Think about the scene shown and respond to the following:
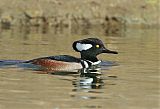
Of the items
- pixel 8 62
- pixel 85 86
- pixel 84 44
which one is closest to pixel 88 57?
pixel 84 44

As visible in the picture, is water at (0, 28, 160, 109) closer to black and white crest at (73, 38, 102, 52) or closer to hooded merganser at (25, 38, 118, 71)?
hooded merganser at (25, 38, 118, 71)

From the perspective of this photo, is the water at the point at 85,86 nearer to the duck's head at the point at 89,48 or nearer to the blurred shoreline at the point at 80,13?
the duck's head at the point at 89,48

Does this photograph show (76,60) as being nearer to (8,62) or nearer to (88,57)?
(88,57)

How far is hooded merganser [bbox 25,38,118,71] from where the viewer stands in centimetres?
2016

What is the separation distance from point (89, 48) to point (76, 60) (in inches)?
34.9

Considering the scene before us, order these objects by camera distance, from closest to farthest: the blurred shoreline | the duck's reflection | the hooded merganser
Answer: the duck's reflection
the hooded merganser
the blurred shoreline

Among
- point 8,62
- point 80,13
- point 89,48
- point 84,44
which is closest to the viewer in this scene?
point 8,62

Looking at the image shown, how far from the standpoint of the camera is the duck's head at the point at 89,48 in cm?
2131

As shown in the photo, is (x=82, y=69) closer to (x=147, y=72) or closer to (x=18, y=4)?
(x=147, y=72)

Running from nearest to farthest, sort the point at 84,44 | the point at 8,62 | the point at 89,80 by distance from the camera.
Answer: the point at 89,80, the point at 8,62, the point at 84,44

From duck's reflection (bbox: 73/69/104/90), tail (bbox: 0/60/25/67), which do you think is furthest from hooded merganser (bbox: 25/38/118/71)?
tail (bbox: 0/60/25/67)

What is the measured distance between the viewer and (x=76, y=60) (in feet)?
67.9

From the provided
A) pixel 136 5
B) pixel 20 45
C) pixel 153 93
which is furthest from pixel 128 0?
pixel 153 93

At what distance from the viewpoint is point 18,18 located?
4872cm
